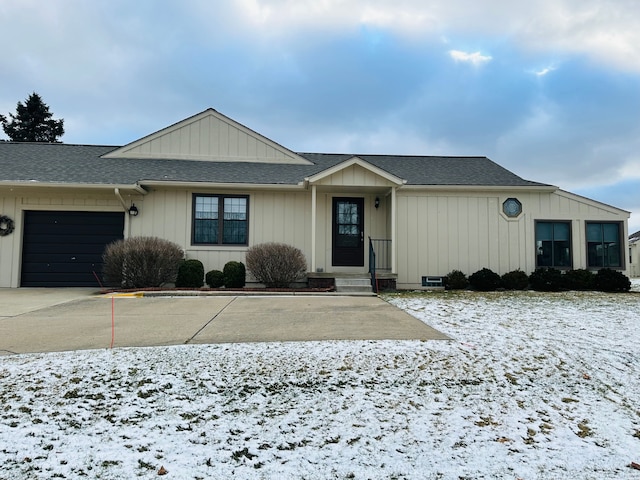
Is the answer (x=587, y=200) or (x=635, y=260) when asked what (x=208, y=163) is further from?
(x=635, y=260)

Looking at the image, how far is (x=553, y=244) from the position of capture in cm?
1047

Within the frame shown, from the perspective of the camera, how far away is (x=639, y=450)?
2080 millimetres

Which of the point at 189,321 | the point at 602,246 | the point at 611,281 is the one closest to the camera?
the point at 189,321

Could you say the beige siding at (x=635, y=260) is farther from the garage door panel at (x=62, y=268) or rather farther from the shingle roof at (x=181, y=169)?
the garage door panel at (x=62, y=268)

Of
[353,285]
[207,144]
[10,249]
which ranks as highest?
[207,144]

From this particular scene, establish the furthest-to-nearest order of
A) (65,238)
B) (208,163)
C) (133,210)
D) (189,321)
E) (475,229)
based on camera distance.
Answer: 1. (208,163)
2. (475,229)
3. (65,238)
4. (133,210)
5. (189,321)

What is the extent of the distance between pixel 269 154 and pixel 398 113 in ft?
42.1

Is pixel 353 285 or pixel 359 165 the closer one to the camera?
pixel 353 285

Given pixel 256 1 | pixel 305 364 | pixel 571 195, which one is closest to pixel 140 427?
pixel 305 364

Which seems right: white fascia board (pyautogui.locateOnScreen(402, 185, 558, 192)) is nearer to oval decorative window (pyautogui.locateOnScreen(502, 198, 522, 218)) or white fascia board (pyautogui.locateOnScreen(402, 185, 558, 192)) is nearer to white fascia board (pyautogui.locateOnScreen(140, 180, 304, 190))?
oval decorative window (pyautogui.locateOnScreen(502, 198, 522, 218))

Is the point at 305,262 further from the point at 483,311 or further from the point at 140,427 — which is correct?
the point at 140,427

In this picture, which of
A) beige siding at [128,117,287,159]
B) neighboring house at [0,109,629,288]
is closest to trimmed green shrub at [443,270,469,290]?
neighboring house at [0,109,629,288]

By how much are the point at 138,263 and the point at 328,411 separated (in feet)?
24.9

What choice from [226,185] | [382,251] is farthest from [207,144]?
[382,251]
